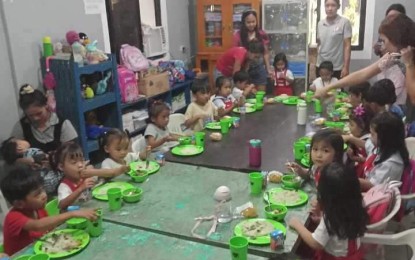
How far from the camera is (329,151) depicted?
239 centimetres

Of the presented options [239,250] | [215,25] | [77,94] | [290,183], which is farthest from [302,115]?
[215,25]

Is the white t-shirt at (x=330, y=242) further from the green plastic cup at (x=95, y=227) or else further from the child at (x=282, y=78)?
the child at (x=282, y=78)

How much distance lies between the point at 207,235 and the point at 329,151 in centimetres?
97

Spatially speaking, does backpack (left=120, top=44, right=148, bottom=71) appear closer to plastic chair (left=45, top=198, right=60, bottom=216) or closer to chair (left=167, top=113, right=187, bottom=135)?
chair (left=167, top=113, right=187, bottom=135)

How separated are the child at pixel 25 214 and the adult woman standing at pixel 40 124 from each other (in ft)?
5.56

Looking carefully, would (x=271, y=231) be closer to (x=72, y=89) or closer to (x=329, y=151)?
(x=329, y=151)

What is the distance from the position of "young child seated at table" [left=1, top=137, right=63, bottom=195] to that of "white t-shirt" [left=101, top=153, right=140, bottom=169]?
0.73 m

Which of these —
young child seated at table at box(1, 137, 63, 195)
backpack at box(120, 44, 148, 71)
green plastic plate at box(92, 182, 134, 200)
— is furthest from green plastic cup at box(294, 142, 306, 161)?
backpack at box(120, 44, 148, 71)

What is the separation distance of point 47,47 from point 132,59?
125 cm

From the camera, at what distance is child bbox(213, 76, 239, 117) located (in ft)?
13.0

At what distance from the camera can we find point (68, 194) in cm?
240

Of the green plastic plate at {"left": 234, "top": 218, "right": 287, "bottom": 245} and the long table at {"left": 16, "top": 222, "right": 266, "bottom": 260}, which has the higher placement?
the green plastic plate at {"left": 234, "top": 218, "right": 287, "bottom": 245}

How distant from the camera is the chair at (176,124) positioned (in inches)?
151

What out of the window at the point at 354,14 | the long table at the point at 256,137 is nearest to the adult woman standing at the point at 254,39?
the window at the point at 354,14
